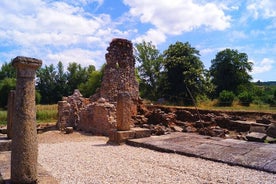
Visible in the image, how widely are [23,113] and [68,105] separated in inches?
516

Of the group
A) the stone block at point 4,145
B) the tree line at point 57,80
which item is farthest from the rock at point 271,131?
the tree line at point 57,80

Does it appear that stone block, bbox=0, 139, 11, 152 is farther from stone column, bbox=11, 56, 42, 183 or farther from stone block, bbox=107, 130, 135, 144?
stone block, bbox=107, 130, 135, 144

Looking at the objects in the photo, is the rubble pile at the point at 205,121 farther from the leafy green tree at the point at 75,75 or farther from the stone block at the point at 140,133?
the leafy green tree at the point at 75,75

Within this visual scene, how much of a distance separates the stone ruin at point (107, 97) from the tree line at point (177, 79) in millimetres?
4559

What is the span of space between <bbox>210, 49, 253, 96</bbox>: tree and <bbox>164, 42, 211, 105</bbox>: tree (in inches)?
506

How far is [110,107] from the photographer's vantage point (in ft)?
47.1

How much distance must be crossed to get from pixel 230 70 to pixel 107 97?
95.7 ft

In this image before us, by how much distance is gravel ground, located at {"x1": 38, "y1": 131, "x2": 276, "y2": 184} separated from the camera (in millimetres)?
5508

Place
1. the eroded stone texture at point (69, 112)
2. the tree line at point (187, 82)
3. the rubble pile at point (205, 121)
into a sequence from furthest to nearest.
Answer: the tree line at point (187, 82) < the eroded stone texture at point (69, 112) < the rubble pile at point (205, 121)

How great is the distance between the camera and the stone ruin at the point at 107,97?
14931mm

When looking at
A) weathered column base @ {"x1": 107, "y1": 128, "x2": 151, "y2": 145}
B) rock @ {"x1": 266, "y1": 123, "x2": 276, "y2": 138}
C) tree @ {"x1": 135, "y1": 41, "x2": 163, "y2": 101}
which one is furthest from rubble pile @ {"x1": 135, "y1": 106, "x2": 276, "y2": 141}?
tree @ {"x1": 135, "y1": 41, "x2": 163, "y2": 101}

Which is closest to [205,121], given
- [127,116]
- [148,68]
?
[127,116]

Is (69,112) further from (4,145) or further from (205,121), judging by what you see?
(4,145)

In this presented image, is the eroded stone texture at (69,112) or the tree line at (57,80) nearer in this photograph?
the eroded stone texture at (69,112)
